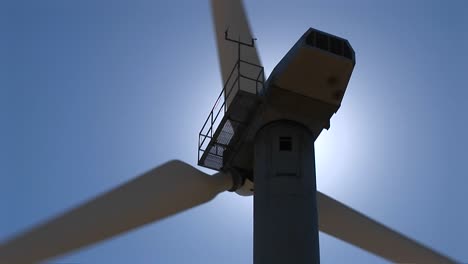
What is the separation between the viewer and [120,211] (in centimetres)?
1695

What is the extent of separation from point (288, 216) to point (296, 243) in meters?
0.79

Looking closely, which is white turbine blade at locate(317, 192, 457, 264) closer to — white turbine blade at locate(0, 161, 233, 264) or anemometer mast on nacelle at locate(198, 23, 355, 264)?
anemometer mast on nacelle at locate(198, 23, 355, 264)

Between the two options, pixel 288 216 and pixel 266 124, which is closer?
pixel 288 216

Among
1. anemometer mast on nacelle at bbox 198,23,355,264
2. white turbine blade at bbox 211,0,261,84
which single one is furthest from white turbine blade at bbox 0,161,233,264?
white turbine blade at bbox 211,0,261,84

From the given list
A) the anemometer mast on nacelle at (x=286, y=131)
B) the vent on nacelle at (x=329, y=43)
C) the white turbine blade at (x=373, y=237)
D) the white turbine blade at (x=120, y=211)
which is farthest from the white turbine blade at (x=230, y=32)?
the white turbine blade at (x=373, y=237)

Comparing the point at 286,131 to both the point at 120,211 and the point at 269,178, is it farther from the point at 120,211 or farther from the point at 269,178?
the point at 120,211

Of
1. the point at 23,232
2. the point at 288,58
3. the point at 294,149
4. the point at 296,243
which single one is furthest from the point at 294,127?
the point at 23,232

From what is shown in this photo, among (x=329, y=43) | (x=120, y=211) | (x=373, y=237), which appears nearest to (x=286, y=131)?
(x=329, y=43)

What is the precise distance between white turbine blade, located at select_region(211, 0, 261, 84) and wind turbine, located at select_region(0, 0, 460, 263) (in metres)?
0.06

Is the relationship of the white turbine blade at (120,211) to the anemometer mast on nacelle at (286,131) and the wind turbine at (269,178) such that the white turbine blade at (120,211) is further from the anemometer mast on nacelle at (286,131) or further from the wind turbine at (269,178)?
the anemometer mast on nacelle at (286,131)

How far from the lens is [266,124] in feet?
64.6

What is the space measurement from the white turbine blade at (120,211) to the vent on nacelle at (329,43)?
4.65 metres

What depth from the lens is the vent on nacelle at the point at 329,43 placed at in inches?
734

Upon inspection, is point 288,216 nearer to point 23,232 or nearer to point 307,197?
point 307,197
